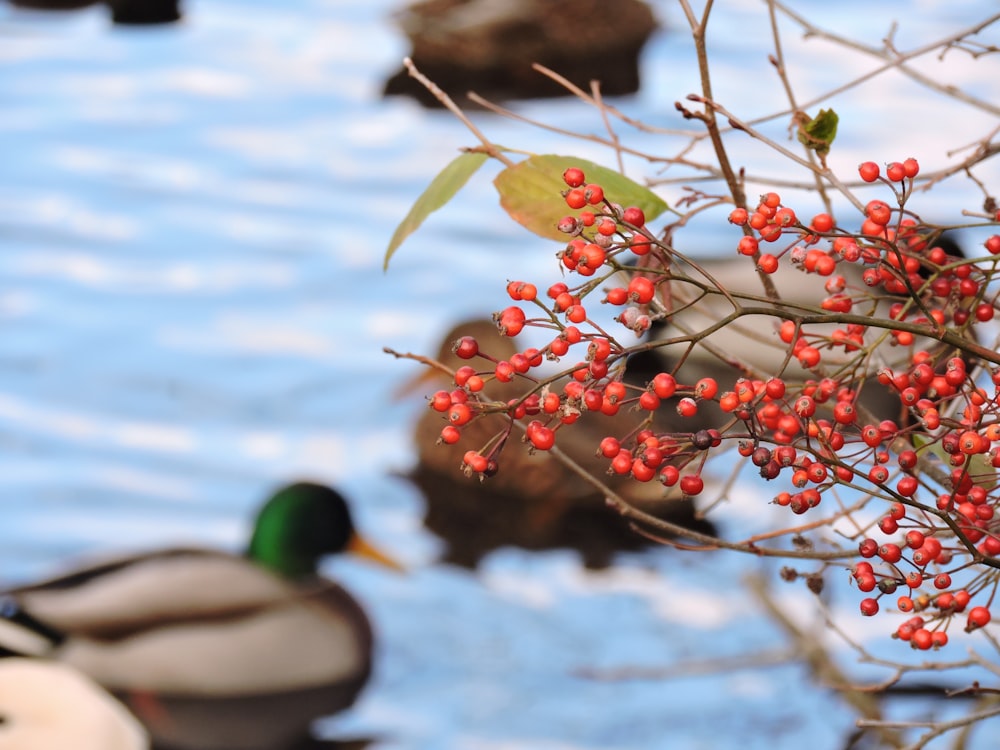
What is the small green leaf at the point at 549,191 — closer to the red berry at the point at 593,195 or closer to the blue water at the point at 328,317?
the red berry at the point at 593,195

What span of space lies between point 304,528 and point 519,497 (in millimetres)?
759

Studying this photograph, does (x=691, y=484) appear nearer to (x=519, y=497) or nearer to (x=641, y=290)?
(x=641, y=290)

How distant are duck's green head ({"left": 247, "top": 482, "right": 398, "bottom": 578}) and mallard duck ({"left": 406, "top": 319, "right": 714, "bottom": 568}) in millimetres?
301

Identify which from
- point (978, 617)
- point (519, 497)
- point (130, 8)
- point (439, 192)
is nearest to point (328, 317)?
point (519, 497)

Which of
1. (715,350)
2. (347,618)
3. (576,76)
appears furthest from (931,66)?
(715,350)

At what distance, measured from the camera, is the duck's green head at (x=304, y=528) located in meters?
4.29

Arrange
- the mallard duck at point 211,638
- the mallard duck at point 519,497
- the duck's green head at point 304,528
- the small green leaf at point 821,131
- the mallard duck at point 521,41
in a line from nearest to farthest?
the small green leaf at point 821,131
the mallard duck at point 211,638
the duck's green head at point 304,528
the mallard duck at point 519,497
the mallard duck at point 521,41

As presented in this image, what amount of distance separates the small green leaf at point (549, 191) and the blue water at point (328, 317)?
2.72 m

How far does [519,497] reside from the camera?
472cm

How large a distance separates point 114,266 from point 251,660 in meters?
2.18

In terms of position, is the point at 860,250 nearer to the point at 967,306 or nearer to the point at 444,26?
the point at 967,306

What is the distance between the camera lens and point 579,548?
442 centimetres

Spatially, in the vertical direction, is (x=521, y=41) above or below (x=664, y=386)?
below

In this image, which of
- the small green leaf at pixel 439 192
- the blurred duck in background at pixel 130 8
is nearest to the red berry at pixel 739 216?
the small green leaf at pixel 439 192
